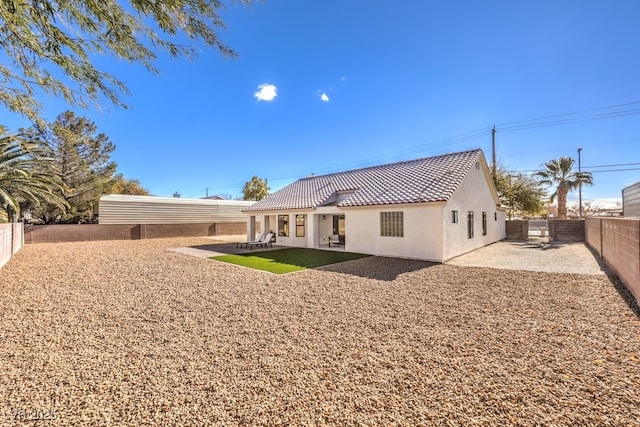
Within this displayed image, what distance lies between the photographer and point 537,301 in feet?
20.2

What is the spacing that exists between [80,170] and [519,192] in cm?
3838

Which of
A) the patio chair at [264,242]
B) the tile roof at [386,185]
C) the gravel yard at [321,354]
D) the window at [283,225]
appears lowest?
the gravel yard at [321,354]

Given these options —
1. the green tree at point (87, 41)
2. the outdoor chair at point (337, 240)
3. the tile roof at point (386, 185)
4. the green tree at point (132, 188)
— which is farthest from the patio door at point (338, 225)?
the green tree at point (132, 188)

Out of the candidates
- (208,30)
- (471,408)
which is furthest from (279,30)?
(471,408)

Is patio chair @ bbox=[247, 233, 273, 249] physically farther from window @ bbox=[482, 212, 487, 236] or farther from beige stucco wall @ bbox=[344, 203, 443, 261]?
window @ bbox=[482, 212, 487, 236]

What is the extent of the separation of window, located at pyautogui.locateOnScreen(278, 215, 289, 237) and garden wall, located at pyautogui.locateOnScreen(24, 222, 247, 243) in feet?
38.5

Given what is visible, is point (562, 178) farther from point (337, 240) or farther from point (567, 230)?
point (337, 240)

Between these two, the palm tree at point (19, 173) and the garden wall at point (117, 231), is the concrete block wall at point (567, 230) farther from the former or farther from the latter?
the palm tree at point (19, 173)

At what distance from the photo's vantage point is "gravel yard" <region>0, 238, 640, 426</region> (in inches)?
106

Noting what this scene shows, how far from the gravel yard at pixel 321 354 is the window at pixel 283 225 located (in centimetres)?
1094

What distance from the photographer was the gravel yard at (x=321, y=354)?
2.70 metres

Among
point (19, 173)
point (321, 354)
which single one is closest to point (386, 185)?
point (321, 354)

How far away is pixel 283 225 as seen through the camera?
18812 millimetres

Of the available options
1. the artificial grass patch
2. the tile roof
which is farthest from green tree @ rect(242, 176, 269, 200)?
the artificial grass patch
